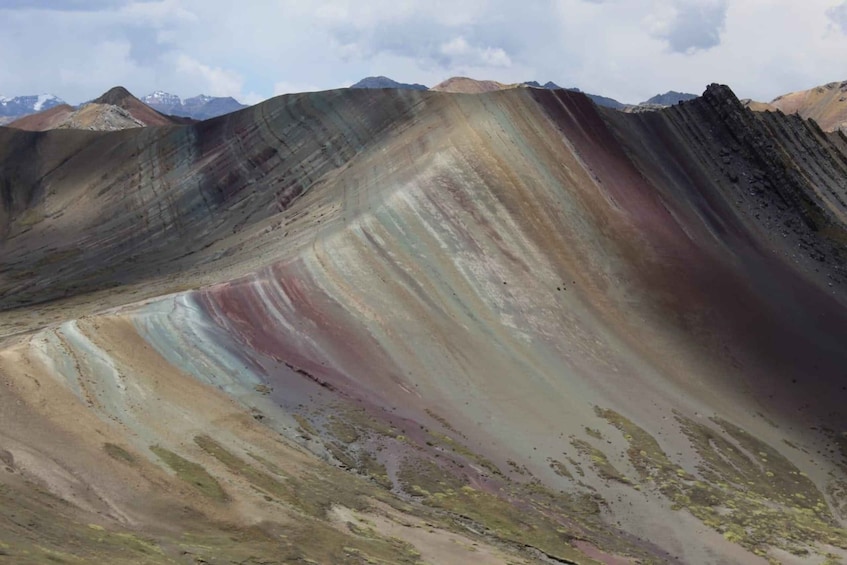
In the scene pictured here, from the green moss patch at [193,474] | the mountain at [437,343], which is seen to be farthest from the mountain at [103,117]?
the green moss patch at [193,474]

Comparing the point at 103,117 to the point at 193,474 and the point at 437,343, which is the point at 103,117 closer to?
the point at 437,343

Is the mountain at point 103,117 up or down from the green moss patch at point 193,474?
up

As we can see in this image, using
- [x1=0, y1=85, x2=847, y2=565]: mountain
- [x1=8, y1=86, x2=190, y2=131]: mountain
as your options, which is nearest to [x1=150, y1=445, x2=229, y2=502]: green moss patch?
[x1=0, y1=85, x2=847, y2=565]: mountain

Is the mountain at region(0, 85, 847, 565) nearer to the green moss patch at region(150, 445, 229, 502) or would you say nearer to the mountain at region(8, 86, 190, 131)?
the green moss patch at region(150, 445, 229, 502)

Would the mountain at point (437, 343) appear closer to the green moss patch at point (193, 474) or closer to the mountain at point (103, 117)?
the green moss patch at point (193, 474)

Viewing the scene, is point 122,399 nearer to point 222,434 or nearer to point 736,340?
point 222,434

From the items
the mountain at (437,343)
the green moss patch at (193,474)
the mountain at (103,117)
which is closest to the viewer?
the green moss patch at (193,474)

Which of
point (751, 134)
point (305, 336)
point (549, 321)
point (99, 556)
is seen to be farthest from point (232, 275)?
point (751, 134)
